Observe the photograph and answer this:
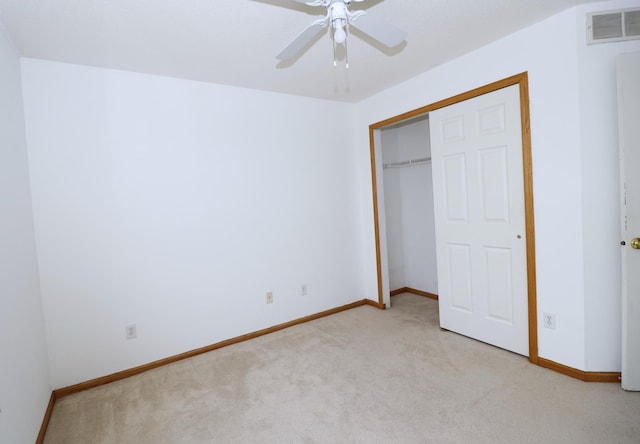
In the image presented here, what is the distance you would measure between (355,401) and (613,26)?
9.53 ft

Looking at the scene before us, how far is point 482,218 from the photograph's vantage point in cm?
279

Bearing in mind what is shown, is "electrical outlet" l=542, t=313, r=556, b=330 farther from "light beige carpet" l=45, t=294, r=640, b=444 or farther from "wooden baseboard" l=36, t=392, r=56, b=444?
"wooden baseboard" l=36, t=392, r=56, b=444

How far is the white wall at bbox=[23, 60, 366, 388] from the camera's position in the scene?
2.41 m

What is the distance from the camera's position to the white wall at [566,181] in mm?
2143

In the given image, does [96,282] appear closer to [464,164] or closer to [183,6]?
[183,6]

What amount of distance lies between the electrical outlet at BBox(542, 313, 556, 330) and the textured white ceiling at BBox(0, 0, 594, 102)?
2.10 metres

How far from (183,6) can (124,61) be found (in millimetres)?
947

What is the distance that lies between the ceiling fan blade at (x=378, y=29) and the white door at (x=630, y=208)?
4.74 feet

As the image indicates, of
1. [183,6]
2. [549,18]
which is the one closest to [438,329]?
[549,18]

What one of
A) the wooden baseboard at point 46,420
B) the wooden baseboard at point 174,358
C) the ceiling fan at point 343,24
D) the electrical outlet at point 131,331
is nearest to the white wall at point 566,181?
the ceiling fan at point 343,24

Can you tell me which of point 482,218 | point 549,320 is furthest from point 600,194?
point 549,320

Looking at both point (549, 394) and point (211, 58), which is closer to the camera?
point (549, 394)

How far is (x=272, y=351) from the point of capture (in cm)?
295

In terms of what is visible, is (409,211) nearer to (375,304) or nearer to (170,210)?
(375,304)
